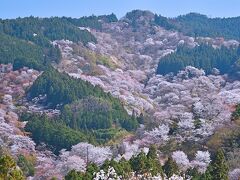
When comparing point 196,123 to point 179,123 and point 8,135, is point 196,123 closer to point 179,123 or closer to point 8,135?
point 179,123

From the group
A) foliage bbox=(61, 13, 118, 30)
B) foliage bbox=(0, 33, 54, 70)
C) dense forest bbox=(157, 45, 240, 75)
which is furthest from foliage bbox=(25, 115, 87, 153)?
foliage bbox=(61, 13, 118, 30)

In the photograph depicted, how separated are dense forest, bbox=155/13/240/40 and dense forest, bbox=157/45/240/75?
2833 centimetres

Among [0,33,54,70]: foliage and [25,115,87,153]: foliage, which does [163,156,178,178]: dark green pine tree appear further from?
[0,33,54,70]: foliage

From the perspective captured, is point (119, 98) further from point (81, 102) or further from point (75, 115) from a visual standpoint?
point (75, 115)

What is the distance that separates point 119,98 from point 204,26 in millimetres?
97645

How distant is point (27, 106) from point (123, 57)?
53154 mm

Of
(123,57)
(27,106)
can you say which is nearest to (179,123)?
(27,106)

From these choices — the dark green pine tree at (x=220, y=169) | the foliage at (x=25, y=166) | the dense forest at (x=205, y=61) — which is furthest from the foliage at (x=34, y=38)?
the dark green pine tree at (x=220, y=169)

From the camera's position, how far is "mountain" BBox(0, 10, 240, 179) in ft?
161

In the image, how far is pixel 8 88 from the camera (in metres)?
93.9

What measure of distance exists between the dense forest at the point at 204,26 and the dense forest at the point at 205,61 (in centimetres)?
2833

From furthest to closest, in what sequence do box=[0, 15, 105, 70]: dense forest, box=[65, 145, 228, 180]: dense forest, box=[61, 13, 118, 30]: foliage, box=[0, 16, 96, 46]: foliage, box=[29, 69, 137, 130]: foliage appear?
box=[61, 13, 118, 30]: foliage, box=[0, 16, 96, 46]: foliage, box=[0, 15, 105, 70]: dense forest, box=[29, 69, 137, 130]: foliage, box=[65, 145, 228, 180]: dense forest

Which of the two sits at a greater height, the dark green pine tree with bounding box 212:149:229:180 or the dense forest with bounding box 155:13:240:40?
the dense forest with bounding box 155:13:240:40

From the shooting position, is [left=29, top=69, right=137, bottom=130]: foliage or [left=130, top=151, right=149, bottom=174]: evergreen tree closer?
[left=130, top=151, right=149, bottom=174]: evergreen tree
